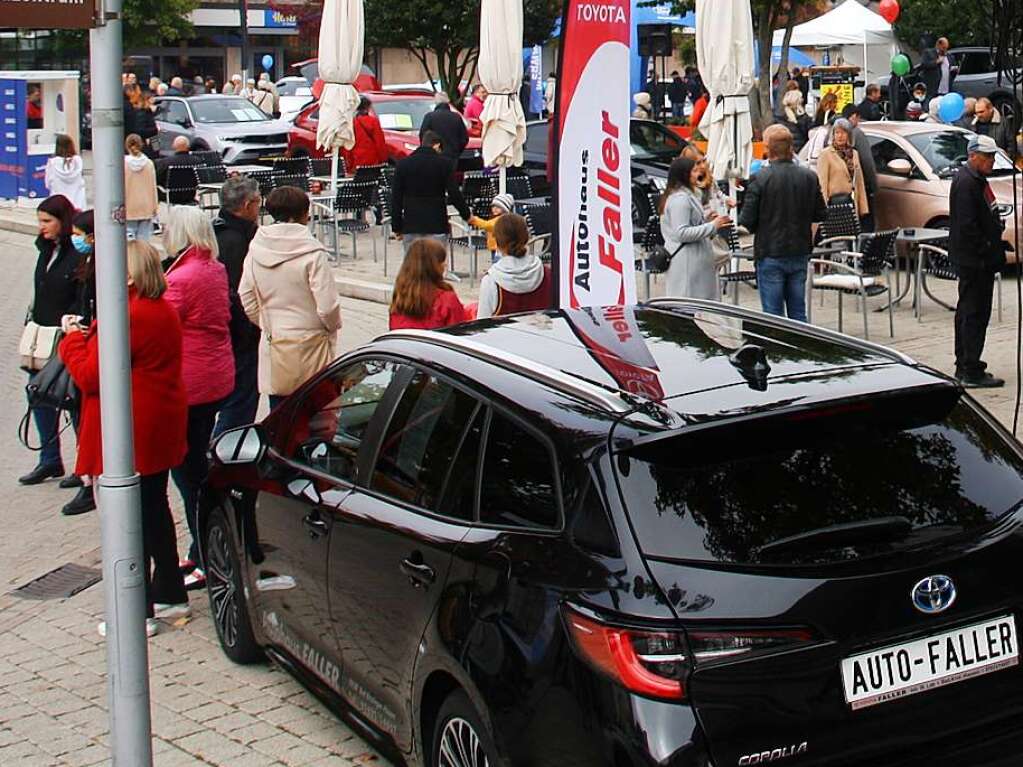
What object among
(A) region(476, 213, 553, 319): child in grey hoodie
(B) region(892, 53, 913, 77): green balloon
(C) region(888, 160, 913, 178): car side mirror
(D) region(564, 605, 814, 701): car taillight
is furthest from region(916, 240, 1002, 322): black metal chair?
(B) region(892, 53, 913, 77): green balloon

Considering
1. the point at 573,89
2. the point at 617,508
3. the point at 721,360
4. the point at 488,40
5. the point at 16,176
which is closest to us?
the point at 617,508

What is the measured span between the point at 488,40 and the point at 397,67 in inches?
1980

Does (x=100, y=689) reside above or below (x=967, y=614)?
below

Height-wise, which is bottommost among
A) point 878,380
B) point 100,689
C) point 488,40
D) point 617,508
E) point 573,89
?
point 100,689

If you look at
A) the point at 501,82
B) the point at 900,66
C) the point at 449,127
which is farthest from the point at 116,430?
the point at 900,66

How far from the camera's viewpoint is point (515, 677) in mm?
4094

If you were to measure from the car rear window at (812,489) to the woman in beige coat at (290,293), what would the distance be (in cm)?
478

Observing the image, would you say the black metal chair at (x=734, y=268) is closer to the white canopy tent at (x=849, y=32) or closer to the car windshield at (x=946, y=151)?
the car windshield at (x=946, y=151)

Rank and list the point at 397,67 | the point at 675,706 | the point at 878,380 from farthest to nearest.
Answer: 1. the point at 397,67
2. the point at 878,380
3. the point at 675,706

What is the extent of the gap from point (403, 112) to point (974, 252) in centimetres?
1791

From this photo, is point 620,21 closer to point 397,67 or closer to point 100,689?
point 100,689

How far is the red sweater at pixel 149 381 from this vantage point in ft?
22.4

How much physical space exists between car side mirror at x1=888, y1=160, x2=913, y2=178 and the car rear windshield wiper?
14.0 m

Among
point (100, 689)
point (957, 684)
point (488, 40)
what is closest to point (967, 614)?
point (957, 684)
